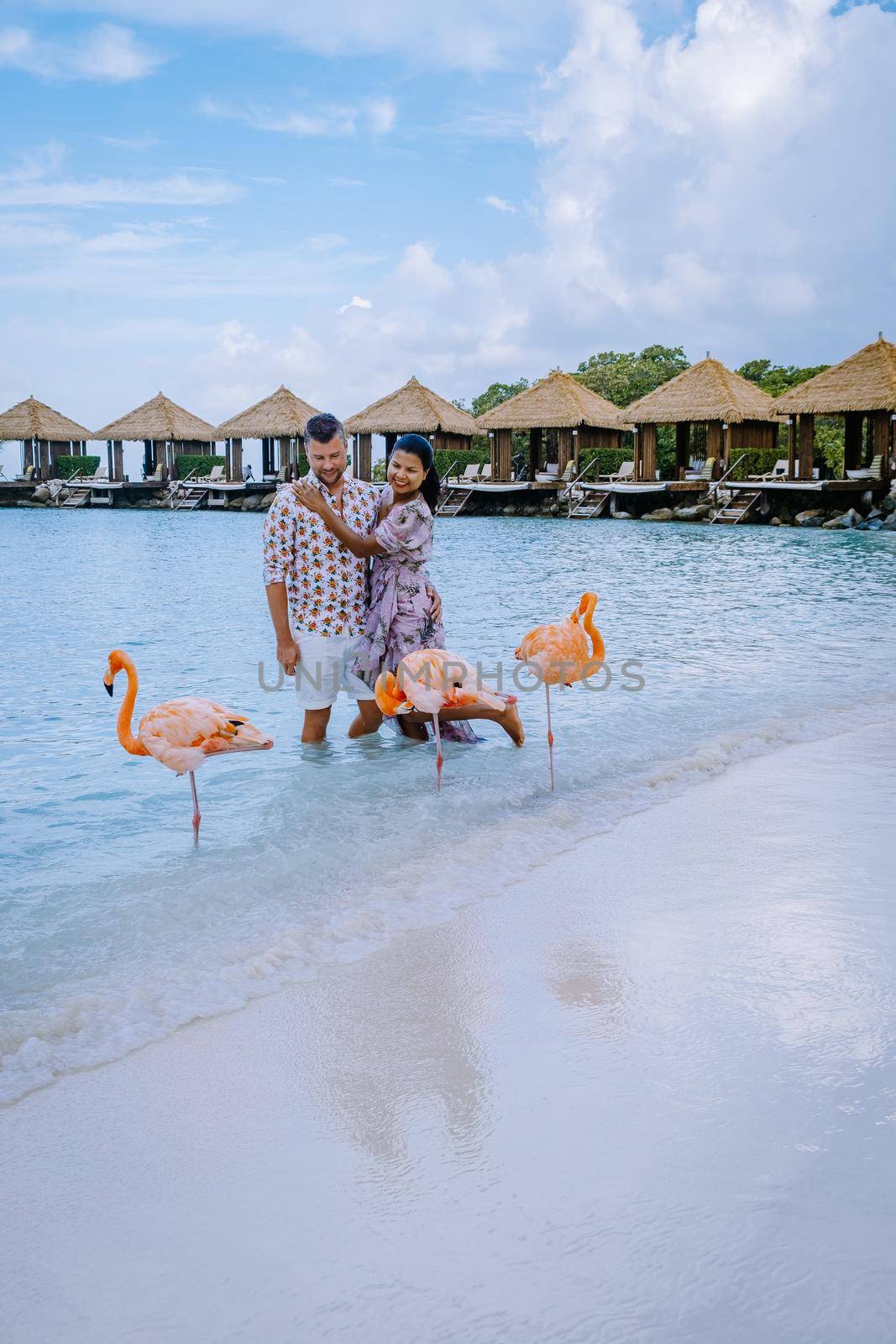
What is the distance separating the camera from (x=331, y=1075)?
2449 millimetres

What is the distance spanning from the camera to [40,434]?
44094 millimetres

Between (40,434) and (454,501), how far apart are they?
Answer: 18.3m

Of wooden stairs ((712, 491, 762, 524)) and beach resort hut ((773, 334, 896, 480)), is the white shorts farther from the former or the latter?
wooden stairs ((712, 491, 762, 524))

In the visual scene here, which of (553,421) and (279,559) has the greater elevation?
(553,421)

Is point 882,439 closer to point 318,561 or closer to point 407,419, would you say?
point 407,419

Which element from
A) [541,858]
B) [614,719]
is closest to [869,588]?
[614,719]

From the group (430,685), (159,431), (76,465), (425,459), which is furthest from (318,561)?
(76,465)

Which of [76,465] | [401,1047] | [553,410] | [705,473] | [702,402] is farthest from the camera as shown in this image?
[76,465]

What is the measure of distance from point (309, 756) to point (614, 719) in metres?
2.01

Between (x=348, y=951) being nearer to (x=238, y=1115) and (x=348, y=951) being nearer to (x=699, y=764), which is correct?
(x=238, y=1115)

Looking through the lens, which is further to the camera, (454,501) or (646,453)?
(454,501)

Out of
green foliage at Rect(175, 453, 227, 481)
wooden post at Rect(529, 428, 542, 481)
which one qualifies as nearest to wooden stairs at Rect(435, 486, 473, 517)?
wooden post at Rect(529, 428, 542, 481)

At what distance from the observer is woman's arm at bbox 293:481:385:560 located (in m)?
4.44

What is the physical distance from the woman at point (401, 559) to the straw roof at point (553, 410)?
3072cm
